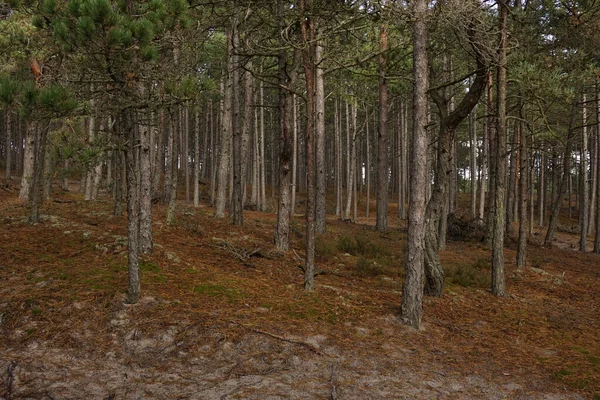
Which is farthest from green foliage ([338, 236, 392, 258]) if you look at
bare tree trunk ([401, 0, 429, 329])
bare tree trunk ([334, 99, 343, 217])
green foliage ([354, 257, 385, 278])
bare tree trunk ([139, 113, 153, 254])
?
bare tree trunk ([334, 99, 343, 217])

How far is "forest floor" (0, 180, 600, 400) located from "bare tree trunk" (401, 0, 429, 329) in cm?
43

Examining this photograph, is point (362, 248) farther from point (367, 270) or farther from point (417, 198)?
point (417, 198)

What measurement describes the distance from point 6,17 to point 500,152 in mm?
14447

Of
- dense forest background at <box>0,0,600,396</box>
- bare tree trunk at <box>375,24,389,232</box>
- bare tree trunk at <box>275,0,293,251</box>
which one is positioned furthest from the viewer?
bare tree trunk at <box>375,24,389,232</box>

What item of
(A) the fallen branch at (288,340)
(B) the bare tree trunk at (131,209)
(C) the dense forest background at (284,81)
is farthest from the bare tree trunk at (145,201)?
(A) the fallen branch at (288,340)

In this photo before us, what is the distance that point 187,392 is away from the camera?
3771 mm

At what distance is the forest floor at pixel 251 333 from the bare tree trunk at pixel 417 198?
1.41ft

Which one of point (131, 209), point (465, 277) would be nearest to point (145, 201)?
point (131, 209)

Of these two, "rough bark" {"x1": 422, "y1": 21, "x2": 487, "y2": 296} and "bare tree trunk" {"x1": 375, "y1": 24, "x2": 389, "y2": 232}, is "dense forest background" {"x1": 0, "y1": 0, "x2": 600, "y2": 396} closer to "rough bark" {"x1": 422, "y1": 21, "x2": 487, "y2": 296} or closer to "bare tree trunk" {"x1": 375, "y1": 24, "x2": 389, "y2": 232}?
"rough bark" {"x1": 422, "y1": 21, "x2": 487, "y2": 296}

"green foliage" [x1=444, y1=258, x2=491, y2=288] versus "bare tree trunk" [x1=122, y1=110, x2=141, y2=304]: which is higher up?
"bare tree trunk" [x1=122, y1=110, x2=141, y2=304]

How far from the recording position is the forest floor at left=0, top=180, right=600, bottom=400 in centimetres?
407

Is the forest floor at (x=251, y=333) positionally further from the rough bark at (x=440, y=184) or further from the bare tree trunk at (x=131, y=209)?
the rough bark at (x=440, y=184)

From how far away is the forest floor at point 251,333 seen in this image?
160 inches

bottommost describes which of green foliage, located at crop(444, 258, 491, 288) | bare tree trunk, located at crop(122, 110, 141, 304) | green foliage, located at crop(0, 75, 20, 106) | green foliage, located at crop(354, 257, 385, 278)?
green foliage, located at crop(444, 258, 491, 288)
